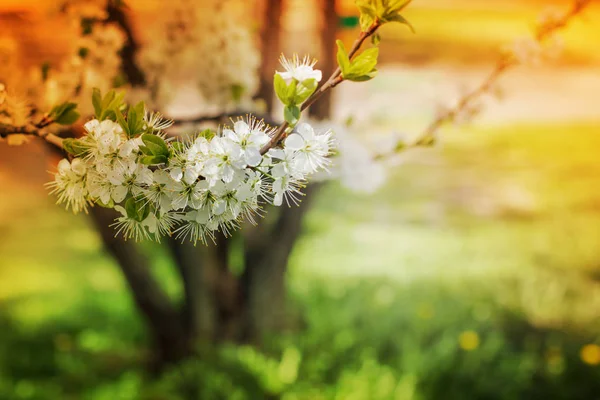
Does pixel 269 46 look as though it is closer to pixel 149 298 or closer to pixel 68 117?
pixel 68 117

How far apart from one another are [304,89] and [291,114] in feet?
0.10

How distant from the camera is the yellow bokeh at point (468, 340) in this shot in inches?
76.7

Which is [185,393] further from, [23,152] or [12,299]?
[23,152]

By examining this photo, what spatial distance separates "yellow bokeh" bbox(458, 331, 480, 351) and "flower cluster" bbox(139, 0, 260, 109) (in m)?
1.39

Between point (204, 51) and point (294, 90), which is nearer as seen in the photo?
point (294, 90)

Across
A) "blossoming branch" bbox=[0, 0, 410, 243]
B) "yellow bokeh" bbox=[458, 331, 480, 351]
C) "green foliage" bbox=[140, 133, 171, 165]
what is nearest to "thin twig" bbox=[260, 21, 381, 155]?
"blossoming branch" bbox=[0, 0, 410, 243]

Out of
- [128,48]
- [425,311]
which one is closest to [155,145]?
[128,48]

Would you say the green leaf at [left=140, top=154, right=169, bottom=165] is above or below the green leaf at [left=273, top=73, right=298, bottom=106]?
below

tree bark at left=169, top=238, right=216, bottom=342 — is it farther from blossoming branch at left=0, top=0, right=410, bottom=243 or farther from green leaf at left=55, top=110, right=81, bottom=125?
blossoming branch at left=0, top=0, right=410, bottom=243

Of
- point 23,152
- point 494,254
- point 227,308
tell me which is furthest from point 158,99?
point 494,254

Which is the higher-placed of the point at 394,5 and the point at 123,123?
the point at 394,5

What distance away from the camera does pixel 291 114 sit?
51 centimetres

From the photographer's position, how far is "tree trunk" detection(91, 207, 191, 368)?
1.64m

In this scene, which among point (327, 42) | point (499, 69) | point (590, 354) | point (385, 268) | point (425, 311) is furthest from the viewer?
point (385, 268)
